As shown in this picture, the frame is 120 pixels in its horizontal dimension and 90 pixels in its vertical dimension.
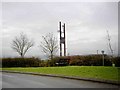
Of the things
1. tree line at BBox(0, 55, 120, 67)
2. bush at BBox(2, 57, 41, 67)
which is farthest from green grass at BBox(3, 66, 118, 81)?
bush at BBox(2, 57, 41, 67)

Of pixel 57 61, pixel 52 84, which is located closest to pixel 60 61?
pixel 57 61

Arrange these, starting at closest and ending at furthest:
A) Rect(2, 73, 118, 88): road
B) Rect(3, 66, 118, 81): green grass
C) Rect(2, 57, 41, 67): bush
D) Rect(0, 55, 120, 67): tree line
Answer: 1. Rect(2, 73, 118, 88): road
2. Rect(3, 66, 118, 81): green grass
3. Rect(0, 55, 120, 67): tree line
4. Rect(2, 57, 41, 67): bush

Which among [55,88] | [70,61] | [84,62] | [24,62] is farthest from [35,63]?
[55,88]

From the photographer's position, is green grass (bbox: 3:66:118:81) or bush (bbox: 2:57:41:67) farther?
bush (bbox: 2:57:41:67)

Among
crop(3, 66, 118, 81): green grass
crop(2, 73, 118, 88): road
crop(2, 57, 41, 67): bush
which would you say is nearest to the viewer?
Result: crop(2, 73, 118, 88): road

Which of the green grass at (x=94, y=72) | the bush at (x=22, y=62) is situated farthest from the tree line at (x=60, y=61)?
the green grass at (x=94, y=72)

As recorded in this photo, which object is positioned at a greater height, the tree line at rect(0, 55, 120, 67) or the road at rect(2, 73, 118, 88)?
the tree line at rect(0, 55, 120, 67)

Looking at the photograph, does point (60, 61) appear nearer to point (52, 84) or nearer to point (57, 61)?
point (57, 61)

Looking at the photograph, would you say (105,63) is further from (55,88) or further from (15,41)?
(15,41)

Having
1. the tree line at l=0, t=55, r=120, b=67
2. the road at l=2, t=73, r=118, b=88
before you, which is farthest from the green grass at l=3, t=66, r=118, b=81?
the tree line at l=0, t=55, r=120, b=67

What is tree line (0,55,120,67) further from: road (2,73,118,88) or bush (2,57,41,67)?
road (2,73,118,88)

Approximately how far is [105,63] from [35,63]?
1308 cm

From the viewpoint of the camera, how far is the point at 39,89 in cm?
1384

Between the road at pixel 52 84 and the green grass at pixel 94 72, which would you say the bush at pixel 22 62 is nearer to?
the green grass at pixel 94 72
